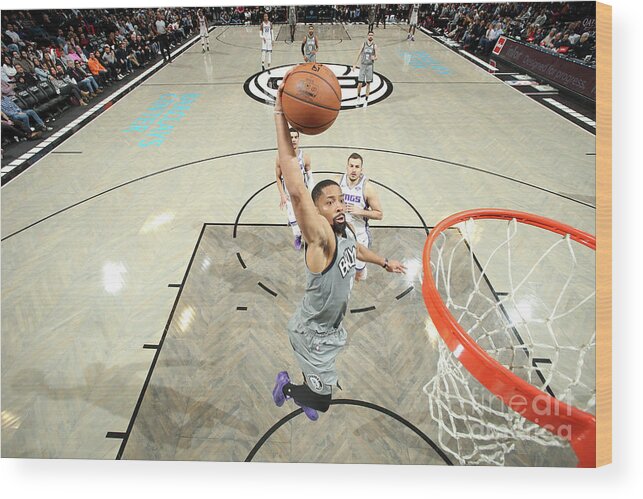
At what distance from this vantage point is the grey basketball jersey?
205 cm

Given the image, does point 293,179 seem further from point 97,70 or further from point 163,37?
point 163,37

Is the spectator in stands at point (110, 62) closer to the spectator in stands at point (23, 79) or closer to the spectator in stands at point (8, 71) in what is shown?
the spectator in stands at point (23, 79)

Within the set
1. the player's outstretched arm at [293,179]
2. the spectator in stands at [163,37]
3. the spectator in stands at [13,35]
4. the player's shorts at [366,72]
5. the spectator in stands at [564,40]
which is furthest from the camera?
the spectator in stands at [163,37]

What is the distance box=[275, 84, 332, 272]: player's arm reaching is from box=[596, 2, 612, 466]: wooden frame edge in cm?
187

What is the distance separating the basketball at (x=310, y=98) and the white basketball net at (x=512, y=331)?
1.15 metres

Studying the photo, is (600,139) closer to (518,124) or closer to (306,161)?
(306,161)

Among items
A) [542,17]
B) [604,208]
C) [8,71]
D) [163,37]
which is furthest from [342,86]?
[604,208]

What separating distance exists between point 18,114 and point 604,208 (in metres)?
8.18

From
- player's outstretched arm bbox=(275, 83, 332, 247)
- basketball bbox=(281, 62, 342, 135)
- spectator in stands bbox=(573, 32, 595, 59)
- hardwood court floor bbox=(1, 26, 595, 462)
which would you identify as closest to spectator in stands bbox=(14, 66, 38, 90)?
hardwood court floor bbox=(1, 26, 595, 462)

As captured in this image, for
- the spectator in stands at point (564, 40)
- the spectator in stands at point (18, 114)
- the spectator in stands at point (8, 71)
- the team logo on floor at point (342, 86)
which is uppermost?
the spectator in stands at point (564, 40)

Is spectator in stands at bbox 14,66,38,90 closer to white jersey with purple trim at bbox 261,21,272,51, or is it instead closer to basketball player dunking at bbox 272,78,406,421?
white jersey with purple trim at bbox 261,21,272,51

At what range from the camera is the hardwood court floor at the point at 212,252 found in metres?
2.69

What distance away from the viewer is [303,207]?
5.49 ft

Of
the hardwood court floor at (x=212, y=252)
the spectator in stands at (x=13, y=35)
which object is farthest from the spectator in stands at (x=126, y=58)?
the spectator in stands at (x=13, y=35)
